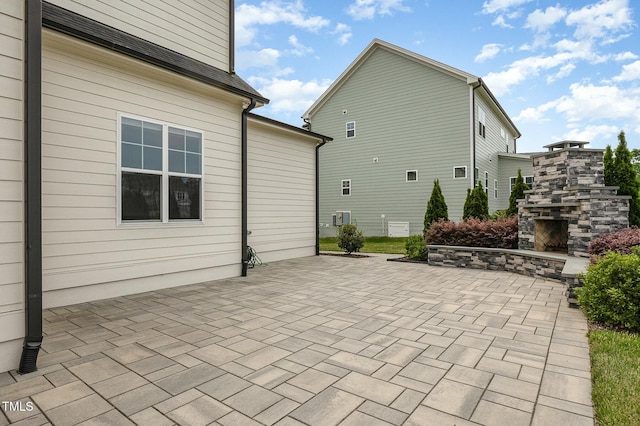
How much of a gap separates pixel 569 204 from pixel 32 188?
7639mm

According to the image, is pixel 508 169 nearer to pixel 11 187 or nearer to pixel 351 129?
pixel 351 129

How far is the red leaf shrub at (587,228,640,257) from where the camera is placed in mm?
4926

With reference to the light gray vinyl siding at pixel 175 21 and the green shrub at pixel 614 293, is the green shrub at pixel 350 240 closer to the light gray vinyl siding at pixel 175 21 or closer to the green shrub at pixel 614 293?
the light gray vinyl siding at pixel 175 21

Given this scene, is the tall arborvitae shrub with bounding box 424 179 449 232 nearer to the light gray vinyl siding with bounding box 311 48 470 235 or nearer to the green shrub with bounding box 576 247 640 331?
the light gray vinyl siding with bounding box 311 48 470 235

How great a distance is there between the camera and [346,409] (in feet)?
6.76

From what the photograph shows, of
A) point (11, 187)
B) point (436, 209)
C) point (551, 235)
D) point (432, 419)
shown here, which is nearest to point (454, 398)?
point (432, 419)

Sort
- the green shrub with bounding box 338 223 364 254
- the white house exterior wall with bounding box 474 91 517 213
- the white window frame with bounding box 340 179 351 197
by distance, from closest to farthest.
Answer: the green shrub with bounding box 338 223 364 254, the white house exterior wall with bounding box 474 91 517 213, the white window frame with bounding box 340 179 351 197

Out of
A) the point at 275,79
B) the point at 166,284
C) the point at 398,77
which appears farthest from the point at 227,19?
the point at 275,79

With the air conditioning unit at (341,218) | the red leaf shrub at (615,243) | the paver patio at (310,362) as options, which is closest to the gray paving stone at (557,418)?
the paver patio at (310,362)

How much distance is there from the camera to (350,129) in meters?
16.5

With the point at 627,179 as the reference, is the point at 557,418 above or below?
below

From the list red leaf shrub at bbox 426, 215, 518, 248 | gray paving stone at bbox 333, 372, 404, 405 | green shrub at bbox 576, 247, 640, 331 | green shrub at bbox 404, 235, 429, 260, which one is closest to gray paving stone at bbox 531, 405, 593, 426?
gray paving stone at bbox 333, 372, 404, 405

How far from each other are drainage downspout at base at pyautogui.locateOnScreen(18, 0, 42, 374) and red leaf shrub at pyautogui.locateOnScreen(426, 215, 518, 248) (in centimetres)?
768

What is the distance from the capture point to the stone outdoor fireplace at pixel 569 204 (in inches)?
239
